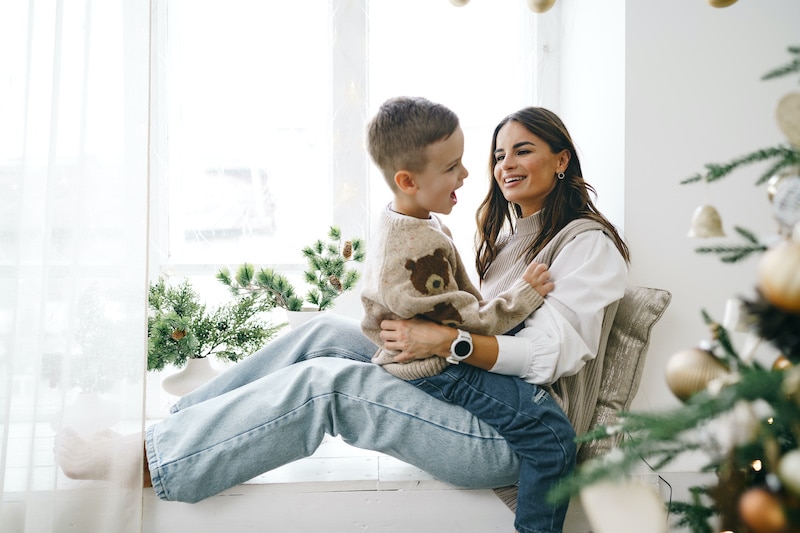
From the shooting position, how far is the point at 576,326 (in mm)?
1391

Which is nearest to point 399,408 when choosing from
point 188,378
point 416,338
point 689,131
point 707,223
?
point 416,338

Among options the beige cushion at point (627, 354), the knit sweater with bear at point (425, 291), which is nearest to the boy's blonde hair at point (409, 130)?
the knit sweater with bear at point (425, 291)

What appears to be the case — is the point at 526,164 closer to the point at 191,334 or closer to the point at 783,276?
the point at 191,334

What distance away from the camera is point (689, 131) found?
1.69 m

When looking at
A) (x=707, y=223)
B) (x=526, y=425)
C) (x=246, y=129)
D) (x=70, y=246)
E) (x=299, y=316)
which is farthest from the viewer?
(x=246, y=129)

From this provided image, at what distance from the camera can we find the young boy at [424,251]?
137cm

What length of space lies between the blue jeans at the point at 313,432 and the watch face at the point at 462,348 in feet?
0.45

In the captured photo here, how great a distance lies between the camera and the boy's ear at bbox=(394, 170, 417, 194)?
1.39 meters

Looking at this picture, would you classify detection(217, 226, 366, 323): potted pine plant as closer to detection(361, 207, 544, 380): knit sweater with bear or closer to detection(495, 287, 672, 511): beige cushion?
detection(361, 207, 544, 380): knit sweater with bear

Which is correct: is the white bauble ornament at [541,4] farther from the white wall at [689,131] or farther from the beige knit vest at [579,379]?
the white wall at [689,131]

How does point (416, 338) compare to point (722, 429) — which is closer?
point (722, 429)

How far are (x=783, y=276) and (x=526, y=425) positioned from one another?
3.11ft

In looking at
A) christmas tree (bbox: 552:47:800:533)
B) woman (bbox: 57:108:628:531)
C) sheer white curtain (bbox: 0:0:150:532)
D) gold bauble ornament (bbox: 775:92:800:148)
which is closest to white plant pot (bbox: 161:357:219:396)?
woman (bbox: 57:108:628:531)

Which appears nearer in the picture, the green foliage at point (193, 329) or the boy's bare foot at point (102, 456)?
the boy's bare foot at point (102, 456)
